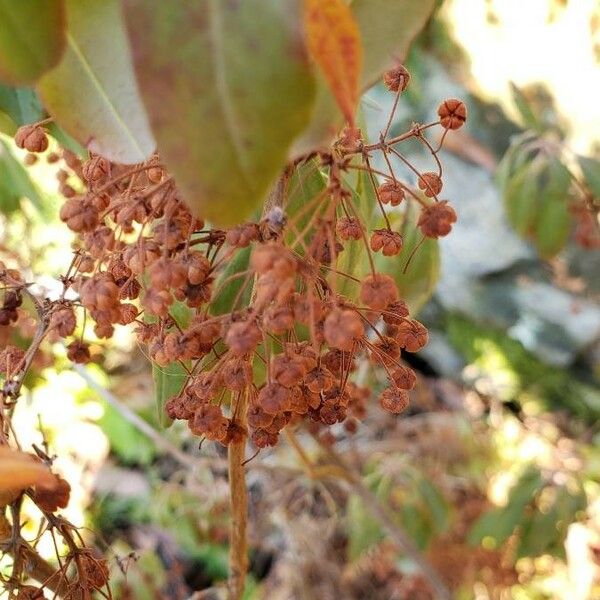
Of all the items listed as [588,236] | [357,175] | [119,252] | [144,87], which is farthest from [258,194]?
[588,236]

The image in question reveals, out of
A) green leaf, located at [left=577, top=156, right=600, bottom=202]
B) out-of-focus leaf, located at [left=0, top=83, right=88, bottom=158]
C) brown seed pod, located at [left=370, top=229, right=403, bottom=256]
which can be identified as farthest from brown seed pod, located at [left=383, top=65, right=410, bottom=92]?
green leaf, located at [left=577, top=156, right=600, bottom=202]

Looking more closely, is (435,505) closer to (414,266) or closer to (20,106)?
(414,266)

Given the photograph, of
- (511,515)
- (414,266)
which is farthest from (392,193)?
(511,515)

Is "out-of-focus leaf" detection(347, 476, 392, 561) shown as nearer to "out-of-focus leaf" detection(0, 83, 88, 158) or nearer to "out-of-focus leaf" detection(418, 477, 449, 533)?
"out-of-focus leaf" detection(418, 477, 449, 533)

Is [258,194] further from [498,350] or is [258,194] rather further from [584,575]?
[498,350]

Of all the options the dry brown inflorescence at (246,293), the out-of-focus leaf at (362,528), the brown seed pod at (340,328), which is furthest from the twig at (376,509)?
the brown seed pod at (340,328)

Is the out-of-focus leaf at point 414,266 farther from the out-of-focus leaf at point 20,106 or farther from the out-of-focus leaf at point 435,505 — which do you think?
the out-of-focus leaf at point 435,505
